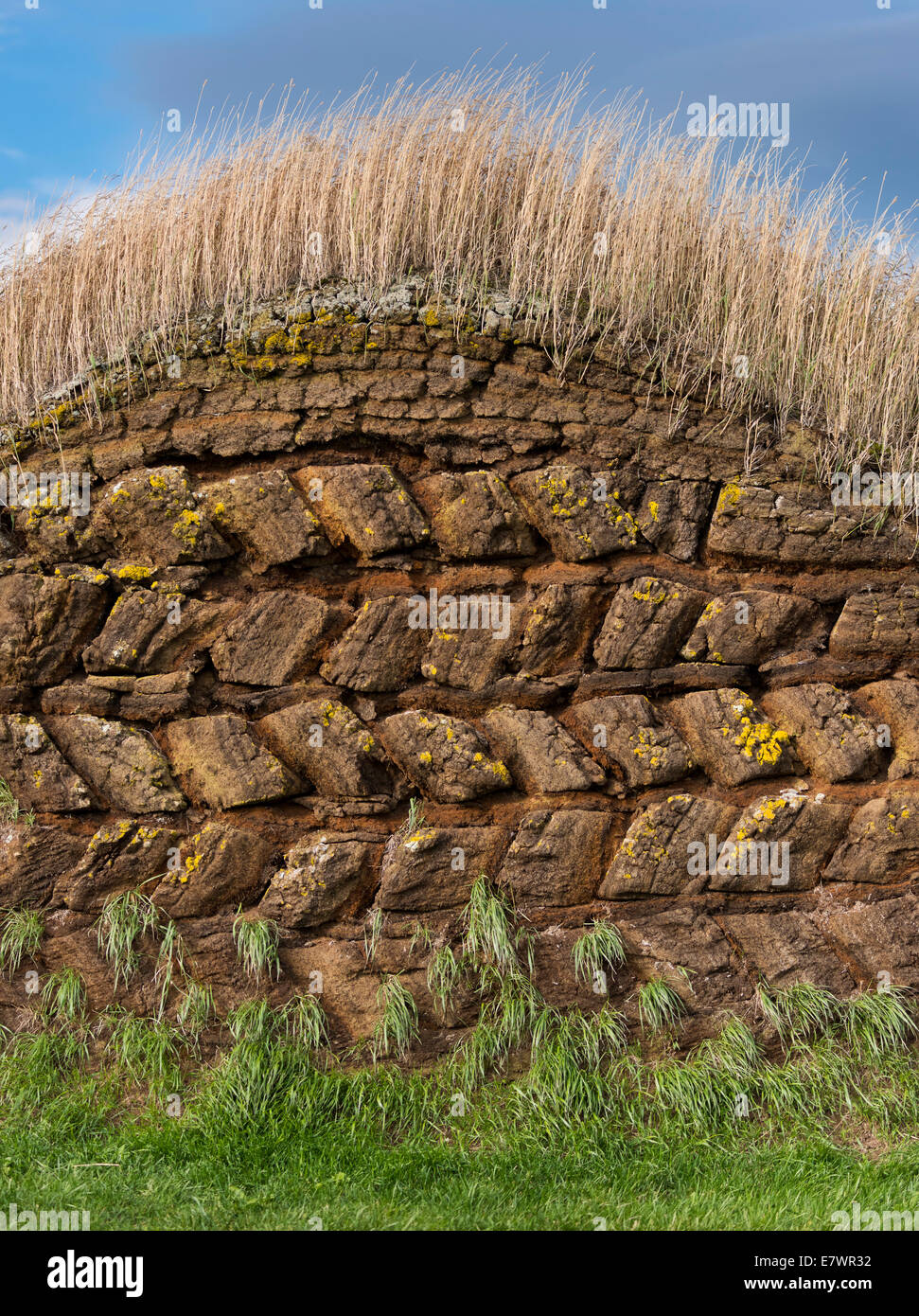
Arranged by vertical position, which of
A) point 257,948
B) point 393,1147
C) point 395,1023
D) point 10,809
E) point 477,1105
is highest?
point 10,809

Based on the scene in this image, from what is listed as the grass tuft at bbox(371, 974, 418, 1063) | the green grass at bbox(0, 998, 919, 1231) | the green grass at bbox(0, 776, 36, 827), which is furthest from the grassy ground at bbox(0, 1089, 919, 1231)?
the green grass at bbox(0, 776, 36, 827)

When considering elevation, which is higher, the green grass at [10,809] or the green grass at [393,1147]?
the green grass at [10,809]

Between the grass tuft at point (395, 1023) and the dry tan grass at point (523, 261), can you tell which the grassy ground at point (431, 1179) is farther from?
the dry tan grass at point (523, 261)

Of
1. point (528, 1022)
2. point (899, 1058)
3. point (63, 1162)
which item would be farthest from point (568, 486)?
point (63, 1162)

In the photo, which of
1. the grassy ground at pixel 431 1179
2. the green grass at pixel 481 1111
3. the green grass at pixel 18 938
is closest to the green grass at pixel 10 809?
the green grass at pixel 18 938

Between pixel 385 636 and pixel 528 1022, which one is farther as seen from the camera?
pixel 385 636

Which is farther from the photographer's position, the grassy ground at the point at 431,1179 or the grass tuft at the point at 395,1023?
the grass tuft at the point at 395,1023

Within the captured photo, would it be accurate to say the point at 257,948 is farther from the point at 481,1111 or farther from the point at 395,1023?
the point at 481,1111

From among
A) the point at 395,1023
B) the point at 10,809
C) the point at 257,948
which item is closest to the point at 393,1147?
the point at 395,1023

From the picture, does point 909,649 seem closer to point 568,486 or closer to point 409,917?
point 568,486

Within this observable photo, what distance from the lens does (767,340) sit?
615 centimetres

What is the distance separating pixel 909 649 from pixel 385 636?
303 centimetres

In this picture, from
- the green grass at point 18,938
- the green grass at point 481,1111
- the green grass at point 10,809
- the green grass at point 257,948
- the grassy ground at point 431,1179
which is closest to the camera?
the grassy ground at point 431,1179

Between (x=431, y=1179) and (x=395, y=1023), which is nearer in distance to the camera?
(x=431, y=1179)
